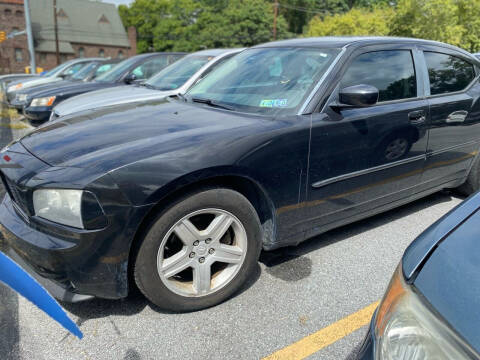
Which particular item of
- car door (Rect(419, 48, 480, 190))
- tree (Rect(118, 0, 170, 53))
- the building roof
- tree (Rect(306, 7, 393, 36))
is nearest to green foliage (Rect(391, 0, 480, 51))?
tree (Rect(306, 7, 393, 36))

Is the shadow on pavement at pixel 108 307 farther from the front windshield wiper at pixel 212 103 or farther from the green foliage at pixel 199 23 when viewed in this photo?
the green foliage at pixel 199 23

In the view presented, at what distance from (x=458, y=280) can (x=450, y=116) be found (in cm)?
277

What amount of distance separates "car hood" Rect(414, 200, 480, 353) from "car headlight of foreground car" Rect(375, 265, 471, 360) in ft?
0.09

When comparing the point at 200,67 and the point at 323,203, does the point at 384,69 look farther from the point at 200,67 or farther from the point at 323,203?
the point at 200,67

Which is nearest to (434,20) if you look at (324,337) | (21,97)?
(21,97)

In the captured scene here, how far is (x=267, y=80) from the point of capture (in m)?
3.01

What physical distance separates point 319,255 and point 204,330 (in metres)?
1.20

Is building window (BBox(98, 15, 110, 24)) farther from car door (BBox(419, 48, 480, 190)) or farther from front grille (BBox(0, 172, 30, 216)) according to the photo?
front grille (BBox(0, 172, 30, 216))

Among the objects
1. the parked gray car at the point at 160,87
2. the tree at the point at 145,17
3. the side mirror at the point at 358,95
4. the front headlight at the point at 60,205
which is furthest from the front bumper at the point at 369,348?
the tree at the point at 145,17

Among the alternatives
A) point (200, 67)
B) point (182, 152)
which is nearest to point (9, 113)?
point (200, 67)

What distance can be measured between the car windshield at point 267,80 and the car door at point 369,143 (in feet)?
0.69

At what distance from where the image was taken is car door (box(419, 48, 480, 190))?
332 centimetres

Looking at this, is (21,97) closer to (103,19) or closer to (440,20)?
(440,20)

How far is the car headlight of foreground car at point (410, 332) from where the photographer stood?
96 centimetres
